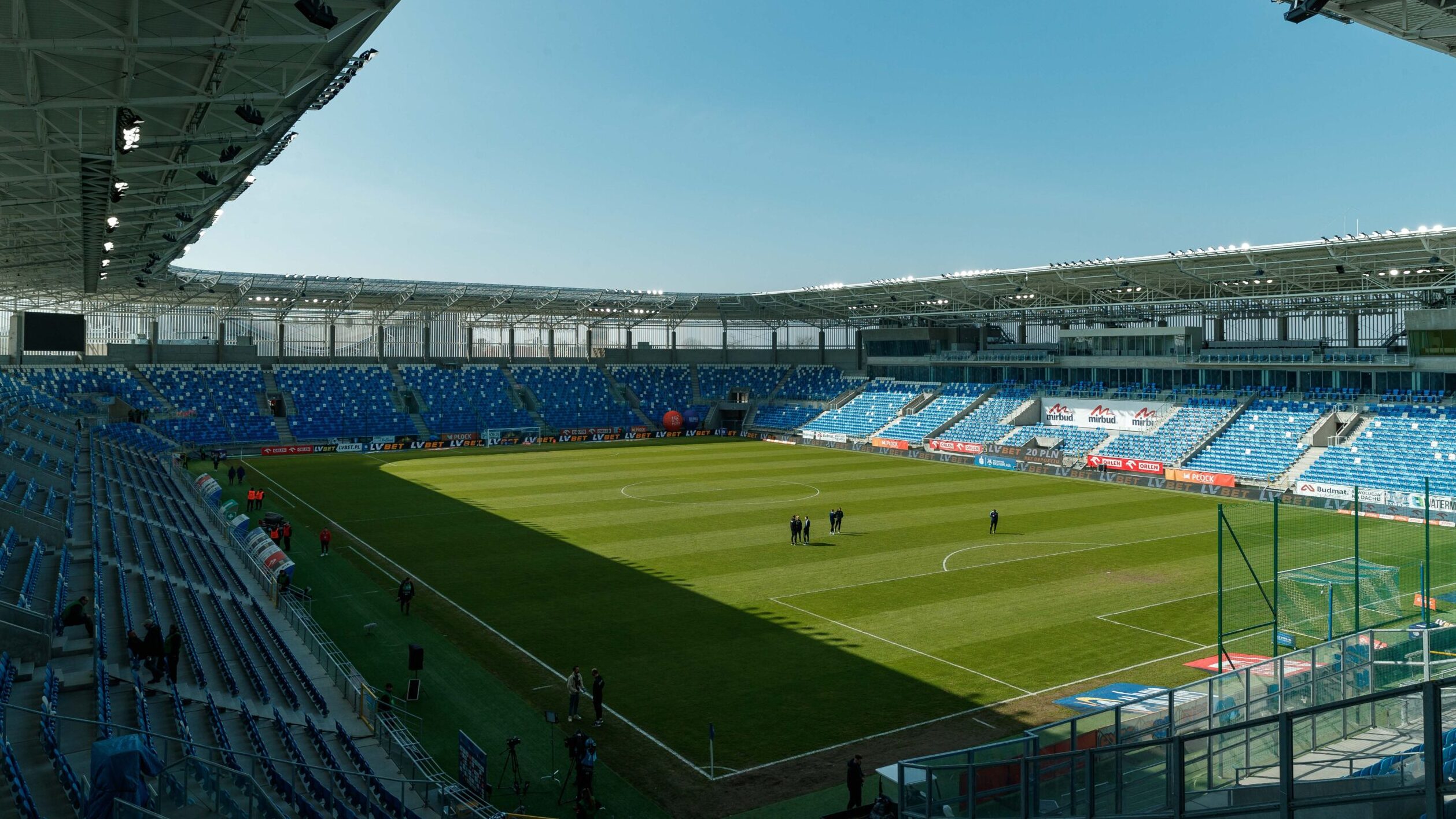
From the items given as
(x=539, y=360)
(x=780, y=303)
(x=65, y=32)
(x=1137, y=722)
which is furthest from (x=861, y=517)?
(x=539, y=360)

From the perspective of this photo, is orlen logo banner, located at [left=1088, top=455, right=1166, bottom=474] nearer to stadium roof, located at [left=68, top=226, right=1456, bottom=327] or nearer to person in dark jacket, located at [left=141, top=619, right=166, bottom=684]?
stadium roof, located at [left=68, top=226, right=1456, bottom=327]

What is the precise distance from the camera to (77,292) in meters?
53.7

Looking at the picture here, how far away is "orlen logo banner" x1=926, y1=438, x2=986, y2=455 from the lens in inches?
2320

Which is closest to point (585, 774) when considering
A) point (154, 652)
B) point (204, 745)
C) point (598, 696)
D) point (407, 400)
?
point (598, 696)

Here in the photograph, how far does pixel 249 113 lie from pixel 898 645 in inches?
660

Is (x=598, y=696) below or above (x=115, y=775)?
below

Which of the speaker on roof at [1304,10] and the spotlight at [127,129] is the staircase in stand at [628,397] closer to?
the spotlight at [127,129]

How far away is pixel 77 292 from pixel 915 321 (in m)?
55.0

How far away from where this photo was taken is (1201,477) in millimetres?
46000

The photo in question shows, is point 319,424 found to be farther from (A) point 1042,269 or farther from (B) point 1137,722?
(B) point 1137,722

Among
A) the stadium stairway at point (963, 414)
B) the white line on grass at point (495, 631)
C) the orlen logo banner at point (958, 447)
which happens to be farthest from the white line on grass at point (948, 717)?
the stadium stairway at point (963, 414)

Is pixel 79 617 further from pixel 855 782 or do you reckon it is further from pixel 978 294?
pixel 978 294

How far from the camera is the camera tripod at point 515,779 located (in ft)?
48.5

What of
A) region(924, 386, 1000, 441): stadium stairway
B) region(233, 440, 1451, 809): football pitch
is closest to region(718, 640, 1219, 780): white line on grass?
region(233, 440, 1451, 809): football pitch
